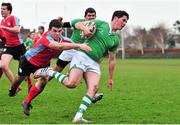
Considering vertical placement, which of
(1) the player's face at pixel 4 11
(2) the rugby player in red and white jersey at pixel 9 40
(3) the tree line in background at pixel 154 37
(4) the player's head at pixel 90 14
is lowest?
(3) the tree line in background at pixel 154 37

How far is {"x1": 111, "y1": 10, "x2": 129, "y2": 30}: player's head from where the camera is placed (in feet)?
30.8

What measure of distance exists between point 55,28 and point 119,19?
3.82 ft

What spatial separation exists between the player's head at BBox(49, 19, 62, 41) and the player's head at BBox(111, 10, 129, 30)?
3.20 feet

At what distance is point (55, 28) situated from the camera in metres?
9.34

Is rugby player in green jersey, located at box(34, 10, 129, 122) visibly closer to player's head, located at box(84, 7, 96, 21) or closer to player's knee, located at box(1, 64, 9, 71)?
player's head, located at box(84, 7, 96, 21)

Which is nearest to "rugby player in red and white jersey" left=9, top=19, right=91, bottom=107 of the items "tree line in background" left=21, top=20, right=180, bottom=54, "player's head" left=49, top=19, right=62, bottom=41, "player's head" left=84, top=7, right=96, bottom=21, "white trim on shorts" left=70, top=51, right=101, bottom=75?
"player's head" left=49, top=19, right=62, bottom=41

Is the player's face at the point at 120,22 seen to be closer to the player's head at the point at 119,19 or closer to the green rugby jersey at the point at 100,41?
the player's head at the point at 119,19

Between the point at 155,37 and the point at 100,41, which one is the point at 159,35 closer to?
the point at 155,37

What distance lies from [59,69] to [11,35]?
1.95 meters

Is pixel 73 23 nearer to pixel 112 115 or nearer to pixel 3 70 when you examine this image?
pixel 112 115

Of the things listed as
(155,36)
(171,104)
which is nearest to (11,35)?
(171,104)

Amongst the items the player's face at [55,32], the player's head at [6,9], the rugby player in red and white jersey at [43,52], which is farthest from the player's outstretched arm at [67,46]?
the player's head at [6,9]

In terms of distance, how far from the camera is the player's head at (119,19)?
9.40 meters

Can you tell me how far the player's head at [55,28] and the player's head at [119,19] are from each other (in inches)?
38.4
